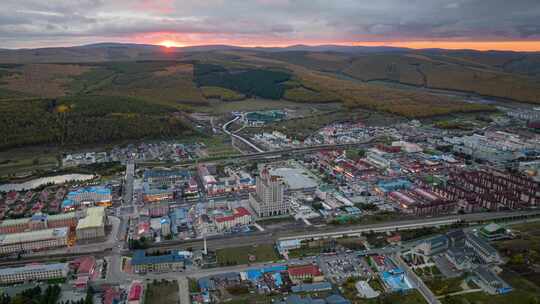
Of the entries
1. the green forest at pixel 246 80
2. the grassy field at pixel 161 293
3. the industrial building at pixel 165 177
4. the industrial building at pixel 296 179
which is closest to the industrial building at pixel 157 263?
the grassy field at pixel 161 293

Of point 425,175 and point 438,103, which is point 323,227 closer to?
point 425,175

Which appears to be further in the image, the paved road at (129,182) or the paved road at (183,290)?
the paved road at (129,182)

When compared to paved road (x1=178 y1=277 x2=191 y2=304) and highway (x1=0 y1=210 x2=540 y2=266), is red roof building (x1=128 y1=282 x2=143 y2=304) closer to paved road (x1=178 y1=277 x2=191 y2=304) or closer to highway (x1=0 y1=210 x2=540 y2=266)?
paved road (x1=178 y1=277 x2=191 y2=304)

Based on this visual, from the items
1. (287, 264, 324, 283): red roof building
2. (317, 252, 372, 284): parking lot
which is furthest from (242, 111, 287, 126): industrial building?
(287, 264, 324, 283): red roof building

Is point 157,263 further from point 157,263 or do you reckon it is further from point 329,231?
point 329,231

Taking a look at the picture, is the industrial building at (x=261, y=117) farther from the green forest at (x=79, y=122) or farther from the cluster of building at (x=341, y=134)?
the green forest at (x=79, y=122)
